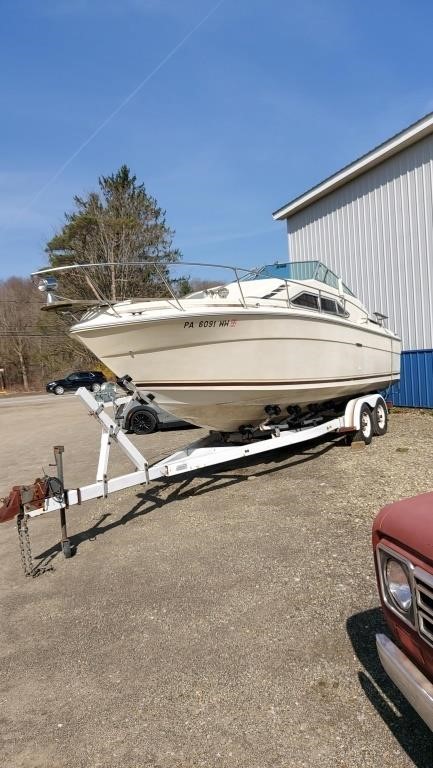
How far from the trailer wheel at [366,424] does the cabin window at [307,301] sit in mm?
1912

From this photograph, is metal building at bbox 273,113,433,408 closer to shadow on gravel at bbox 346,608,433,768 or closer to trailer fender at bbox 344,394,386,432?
trailer fender at bbox 344,394,386,432

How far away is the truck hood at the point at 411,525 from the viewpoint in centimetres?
177

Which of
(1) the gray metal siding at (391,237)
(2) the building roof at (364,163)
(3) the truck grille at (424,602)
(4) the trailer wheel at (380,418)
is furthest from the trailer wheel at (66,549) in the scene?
(2) the building roof at (364,163)

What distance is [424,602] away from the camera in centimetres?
176

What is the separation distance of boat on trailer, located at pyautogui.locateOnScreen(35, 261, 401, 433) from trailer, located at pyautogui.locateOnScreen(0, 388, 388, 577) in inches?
10.8

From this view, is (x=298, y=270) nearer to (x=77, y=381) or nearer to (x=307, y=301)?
(x=307, y=301)

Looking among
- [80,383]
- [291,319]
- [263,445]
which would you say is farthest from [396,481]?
[80,383]

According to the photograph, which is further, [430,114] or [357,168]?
[357,168]

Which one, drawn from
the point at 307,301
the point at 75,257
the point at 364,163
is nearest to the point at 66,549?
the point at 307,301

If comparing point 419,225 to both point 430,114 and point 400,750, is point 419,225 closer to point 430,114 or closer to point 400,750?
point 430,114

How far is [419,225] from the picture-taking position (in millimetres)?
11750

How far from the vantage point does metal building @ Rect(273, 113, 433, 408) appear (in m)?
11.6

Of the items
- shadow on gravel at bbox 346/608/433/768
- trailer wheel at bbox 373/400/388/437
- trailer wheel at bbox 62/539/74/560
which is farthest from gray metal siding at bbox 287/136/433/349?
shadow on gravel at bbox 346/608/433/768

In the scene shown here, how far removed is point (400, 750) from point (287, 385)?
4580mm
